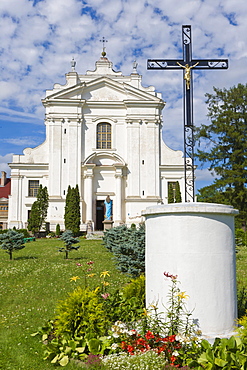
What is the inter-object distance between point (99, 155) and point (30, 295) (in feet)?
87.2

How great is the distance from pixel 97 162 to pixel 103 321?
30.4 metres

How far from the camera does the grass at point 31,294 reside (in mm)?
5672

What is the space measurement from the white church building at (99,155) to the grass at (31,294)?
18516mm

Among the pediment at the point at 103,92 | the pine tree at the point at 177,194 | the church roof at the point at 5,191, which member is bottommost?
the pine tree at the point at 177,194

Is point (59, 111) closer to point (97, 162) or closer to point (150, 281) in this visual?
point (97, 162)

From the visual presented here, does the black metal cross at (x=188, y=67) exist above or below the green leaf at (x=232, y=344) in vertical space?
above

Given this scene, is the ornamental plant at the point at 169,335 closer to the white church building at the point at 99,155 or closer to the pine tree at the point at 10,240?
the pine tree at the point at 10,240

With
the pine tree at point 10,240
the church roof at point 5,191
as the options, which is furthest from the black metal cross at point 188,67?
the church roof at point 5,191

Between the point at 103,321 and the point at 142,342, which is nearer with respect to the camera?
the point at 142,342

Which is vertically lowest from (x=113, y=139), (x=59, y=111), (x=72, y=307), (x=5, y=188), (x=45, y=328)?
(x=45, y=328)

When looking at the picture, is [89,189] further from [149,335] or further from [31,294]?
[149,335]

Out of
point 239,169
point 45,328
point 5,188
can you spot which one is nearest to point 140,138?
point 239,169

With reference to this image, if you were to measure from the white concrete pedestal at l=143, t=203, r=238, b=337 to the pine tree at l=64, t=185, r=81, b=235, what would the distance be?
25.7 meters

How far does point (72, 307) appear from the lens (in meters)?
5.48
